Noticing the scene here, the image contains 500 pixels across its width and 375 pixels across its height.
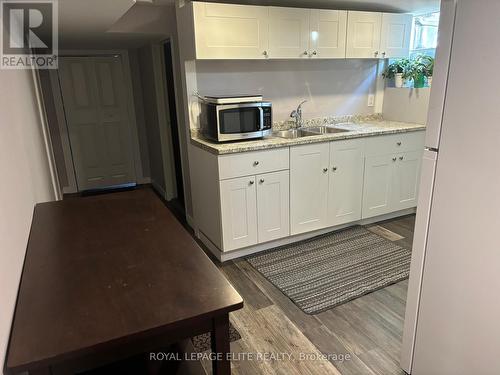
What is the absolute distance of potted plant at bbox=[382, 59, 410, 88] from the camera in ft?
12.4

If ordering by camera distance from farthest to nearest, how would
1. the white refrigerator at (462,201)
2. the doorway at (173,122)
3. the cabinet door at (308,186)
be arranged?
the doorway at (173,122)
the cabinet door at (308,186)
the white refrigerator at (462,201)

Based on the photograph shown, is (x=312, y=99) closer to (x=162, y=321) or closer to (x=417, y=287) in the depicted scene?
(x=417, y=287)

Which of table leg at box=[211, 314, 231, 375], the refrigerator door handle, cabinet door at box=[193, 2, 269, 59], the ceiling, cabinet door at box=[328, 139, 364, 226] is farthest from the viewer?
cabinet door at box=[328, 139, 364, 226]

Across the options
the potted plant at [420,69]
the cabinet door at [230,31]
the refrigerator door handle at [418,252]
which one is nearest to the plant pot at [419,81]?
the potted plant at [420,69]

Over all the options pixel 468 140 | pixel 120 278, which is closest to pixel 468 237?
pixel 468 140

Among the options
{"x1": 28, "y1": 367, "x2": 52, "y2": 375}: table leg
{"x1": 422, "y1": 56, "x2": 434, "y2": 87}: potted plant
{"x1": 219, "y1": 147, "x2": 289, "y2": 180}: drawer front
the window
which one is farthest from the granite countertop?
{"x1": 28, "y1": 367, "x2": 52, "y2": 375}: table leg

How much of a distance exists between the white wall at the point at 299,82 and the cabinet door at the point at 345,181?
721 millimetres

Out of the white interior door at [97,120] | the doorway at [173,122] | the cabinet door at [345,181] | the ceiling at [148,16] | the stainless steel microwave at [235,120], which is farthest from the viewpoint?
the white interior door at [97,120]

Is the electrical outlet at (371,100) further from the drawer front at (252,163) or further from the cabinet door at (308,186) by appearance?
the drawer front at (252,163)

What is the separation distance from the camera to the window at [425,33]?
3.74 metres

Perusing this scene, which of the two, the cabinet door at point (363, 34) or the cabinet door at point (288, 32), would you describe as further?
the cabinet door at point (363, 34)

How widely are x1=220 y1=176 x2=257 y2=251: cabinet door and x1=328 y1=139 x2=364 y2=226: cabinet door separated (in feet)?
2.70

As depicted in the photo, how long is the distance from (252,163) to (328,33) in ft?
4.77

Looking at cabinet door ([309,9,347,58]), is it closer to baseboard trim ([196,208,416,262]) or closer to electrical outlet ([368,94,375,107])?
electrical outlet ([368,94,375,107])
